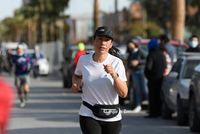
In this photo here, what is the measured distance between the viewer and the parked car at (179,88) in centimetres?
981

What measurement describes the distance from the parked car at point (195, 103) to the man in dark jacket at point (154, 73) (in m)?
2.18

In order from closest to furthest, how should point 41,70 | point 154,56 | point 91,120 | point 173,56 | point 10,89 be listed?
point 10,89
point 91,120
point 154,56
point 173,56
point 41,70

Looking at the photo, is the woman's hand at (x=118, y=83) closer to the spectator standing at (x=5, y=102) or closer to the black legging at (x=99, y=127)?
the black legging at (x=99, y=127)

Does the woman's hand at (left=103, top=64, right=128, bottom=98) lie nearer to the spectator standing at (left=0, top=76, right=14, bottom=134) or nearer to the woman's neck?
the woman's neck

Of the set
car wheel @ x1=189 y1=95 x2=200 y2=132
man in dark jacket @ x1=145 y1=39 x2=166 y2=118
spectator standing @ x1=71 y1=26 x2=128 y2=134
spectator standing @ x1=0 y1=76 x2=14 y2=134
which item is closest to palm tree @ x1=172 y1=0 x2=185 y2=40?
man in dark jacket @ x1=145 y1=39 x2=166 y2=118

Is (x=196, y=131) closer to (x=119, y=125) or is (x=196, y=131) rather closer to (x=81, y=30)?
(x=119, y=125)

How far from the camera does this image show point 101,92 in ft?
15.1

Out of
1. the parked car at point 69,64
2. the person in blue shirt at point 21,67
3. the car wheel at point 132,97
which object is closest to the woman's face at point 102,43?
the car wheel at point 132,97

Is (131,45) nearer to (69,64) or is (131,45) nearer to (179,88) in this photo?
(179,88)

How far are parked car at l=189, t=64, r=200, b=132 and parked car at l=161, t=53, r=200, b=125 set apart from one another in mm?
400

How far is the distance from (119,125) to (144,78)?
8.09 meters

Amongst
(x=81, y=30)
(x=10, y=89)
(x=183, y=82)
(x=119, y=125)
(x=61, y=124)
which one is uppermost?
(x=10, y=89)

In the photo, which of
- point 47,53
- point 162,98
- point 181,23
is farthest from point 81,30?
point 162,98

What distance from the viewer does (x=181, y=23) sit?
68.0ft
